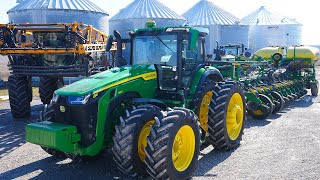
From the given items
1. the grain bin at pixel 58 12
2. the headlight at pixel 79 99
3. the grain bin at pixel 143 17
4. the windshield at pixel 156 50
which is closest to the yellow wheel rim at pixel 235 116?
the windshield at pixel 156 50

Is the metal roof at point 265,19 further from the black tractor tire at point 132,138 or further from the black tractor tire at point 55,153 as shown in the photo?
the black tractor tire at point 132,138

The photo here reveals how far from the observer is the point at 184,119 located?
4.68 metres

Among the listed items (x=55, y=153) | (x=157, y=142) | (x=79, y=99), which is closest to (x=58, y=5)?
(x=55, y=153)

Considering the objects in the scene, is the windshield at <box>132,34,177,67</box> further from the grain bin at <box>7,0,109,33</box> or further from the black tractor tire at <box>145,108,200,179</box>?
the grain bin at <box>7,0,109,33</box>

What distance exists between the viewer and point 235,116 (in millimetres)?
6480

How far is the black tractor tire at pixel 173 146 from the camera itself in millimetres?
4305

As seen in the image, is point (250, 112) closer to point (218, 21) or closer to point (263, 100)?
point (263, 100)

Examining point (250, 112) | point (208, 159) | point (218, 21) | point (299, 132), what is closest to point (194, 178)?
point (208, 159)

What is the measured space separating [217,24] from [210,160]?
2186 centimetres

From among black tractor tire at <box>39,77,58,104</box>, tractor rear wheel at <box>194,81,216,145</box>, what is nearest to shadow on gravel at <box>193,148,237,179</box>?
tractor rear wheel at <box>194,81,216,145</box>

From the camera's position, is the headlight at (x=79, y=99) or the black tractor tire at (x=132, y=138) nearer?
the black tractor tire at (x=132, y=138)

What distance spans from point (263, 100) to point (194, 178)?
5216mm

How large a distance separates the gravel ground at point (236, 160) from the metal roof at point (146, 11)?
15396 mm

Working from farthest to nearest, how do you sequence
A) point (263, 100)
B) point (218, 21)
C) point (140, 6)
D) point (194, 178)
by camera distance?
1. point (218, 21)
2. point (140, 6)
3. point (263, 100)
4. point (194, 178)
